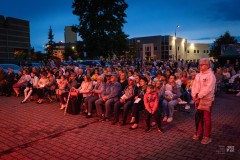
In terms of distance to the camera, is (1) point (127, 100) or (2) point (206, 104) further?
(1) point (127, 100)

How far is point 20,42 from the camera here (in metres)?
49.9

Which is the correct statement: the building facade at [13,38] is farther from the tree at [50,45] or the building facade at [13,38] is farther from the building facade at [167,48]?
the building facade at [167,48]

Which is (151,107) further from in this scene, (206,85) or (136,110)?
(206,85)

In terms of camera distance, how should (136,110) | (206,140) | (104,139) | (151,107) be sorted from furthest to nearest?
(136,110), (151,107), (104,139), (206,140)

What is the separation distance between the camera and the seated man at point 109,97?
6.74 meters

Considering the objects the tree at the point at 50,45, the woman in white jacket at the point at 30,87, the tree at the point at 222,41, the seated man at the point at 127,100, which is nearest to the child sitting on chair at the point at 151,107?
the seated man at the point at 127,100

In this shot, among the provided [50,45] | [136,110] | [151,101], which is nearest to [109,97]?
[136,110]

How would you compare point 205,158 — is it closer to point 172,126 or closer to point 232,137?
point 232,137

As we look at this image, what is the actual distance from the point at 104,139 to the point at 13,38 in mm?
49720

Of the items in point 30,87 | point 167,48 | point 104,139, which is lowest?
point 104,139

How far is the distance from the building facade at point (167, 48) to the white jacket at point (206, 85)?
5525 cm

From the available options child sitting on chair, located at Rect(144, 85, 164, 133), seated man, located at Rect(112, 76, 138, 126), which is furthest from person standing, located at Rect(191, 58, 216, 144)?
seated man, located at Rect(112, 76, 138, 126)

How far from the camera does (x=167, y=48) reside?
62.1m

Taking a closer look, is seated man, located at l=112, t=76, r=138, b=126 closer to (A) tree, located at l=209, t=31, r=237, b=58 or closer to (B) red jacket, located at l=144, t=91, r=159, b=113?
(B) red jacket, located at l=144, t=91, r=159, b=113
